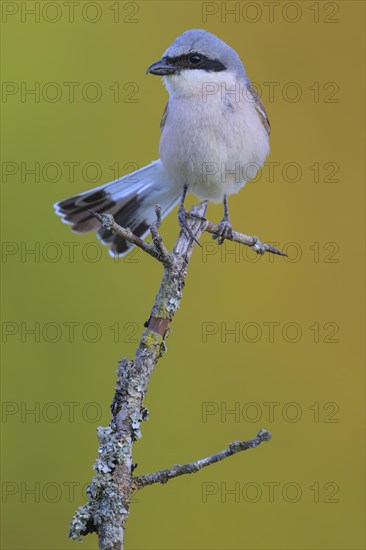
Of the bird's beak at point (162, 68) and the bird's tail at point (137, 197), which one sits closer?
the bird's beak at point (162, 68)

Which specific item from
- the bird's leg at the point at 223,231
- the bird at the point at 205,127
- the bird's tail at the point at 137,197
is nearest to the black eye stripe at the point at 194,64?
the bird at the point at 205,127

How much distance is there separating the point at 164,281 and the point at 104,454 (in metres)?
0.66

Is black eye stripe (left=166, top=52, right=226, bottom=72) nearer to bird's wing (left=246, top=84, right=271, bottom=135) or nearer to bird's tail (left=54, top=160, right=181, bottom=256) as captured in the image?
bird's wing (left=246, top=84, right=271, bottom=135)

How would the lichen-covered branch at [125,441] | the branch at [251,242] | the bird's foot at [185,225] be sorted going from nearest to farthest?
the lichen-covered branch at [125,441], the bird's foot at [185,225], the branch at [251,242]

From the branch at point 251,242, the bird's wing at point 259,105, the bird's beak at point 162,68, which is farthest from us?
the bird's wing at point 259,105

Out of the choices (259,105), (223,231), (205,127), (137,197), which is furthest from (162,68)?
(223,231)

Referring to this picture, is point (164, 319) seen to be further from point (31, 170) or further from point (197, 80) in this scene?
point (31, 170)

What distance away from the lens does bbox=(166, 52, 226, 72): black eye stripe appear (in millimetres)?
3648

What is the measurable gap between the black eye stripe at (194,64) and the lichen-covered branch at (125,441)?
1499 mm

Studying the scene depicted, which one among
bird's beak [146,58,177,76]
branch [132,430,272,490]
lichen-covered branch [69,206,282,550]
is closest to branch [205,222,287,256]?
lichen-covered branch [69,206,282,550]

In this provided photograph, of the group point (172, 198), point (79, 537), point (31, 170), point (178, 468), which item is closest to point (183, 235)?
point (178, 468)

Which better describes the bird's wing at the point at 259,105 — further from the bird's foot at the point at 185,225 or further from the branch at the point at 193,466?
the branch at the point at 193,466

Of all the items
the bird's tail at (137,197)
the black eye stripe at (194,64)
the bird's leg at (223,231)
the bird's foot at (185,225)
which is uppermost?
the black eye stripe at (194,64)

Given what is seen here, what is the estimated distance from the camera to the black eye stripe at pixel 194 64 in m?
→ 3.65
